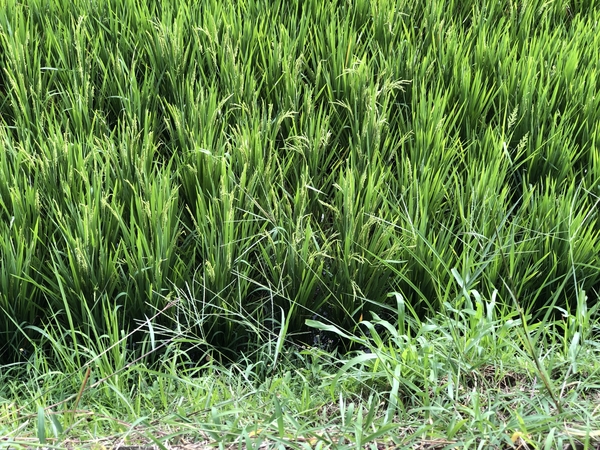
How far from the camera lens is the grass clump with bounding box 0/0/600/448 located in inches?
46.2

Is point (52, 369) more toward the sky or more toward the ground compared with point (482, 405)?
more toward the ground

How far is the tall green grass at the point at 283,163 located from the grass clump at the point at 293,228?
1cm

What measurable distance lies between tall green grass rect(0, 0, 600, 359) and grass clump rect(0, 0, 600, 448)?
0.03 feet

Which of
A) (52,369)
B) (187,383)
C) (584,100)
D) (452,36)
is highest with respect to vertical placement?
(452,36)

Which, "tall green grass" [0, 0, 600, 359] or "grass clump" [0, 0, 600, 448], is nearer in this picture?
"grass clump" [0, 0, 600, 448]

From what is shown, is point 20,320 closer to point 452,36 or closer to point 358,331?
point 358,331

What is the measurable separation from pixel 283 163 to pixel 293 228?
0.25 m

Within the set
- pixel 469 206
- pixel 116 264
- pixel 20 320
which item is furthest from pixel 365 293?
pixel 20 320

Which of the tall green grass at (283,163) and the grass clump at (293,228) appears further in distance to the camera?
the tall green grass at (283,163)

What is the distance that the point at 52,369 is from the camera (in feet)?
4.56

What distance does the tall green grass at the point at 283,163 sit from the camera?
142 cm

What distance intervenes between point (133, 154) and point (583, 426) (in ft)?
4.23

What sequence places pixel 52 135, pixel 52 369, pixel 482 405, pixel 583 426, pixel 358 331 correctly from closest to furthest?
A: pixel 583 426 → pixel 482 405 → pixel 52 369 → pixel 358 331 → pixel 52 135

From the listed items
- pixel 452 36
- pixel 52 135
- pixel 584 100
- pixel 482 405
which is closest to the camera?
pixel 482 405
